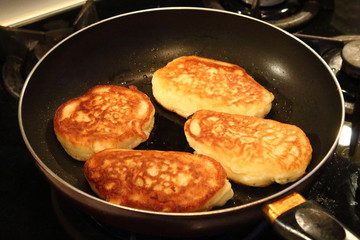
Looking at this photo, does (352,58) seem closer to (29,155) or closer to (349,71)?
(349,71)

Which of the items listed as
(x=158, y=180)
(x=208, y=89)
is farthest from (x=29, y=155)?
(x=208, y=89)

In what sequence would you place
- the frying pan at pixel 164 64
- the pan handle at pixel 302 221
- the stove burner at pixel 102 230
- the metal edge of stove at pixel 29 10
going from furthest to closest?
the metal edge of stove at pixel 29 10 → the frying pan at pixel 164 64 → the stove burner at pixel 102 230 → the pan handle at pixel 302 221

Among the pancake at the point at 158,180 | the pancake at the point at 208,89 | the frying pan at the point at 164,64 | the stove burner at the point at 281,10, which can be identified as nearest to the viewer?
the pancake at the point at 158,180

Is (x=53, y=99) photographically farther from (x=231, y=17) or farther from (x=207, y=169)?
(x=231, y=17)

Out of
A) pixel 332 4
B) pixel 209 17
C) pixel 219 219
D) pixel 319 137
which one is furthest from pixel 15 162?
pixel 332 4

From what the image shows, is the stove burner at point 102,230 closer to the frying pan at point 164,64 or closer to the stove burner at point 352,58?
the frying pan at point 164,64

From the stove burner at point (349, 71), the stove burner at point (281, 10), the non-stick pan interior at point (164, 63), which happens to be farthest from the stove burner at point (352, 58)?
the stove burner at point (281, 10)
